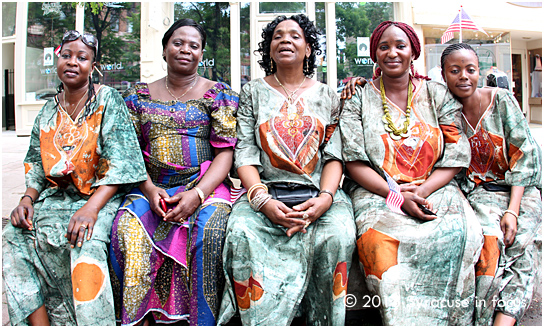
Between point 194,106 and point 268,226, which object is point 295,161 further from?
point 194,106

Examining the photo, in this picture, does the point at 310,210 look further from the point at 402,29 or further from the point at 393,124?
the point at 402,29

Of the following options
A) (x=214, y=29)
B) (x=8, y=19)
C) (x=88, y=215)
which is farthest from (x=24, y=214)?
(x=8, y=19)

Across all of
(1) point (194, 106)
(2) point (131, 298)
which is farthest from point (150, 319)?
(1) point (194, 106)

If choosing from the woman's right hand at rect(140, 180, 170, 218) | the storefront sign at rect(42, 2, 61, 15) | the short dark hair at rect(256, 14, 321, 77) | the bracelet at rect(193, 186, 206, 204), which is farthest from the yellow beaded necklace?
the storefront sign at rect(42, 2, 61, 15)

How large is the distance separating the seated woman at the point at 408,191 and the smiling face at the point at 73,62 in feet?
5.71

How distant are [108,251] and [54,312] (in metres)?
0.55

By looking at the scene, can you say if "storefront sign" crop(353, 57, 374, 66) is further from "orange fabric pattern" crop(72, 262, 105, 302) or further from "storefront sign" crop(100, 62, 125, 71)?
"orange fabric pattern" crop(72, 262, 105, 302)

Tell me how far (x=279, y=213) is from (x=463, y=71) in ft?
5.12

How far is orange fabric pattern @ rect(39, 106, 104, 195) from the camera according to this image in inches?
98.0

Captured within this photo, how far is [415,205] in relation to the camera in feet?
7.57

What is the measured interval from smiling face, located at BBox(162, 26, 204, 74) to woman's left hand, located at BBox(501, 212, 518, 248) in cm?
227

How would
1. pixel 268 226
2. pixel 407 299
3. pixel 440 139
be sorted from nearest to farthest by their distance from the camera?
pixel 407 299 < pixel 268 226 < pixel 440 139

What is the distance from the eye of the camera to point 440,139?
260 cm

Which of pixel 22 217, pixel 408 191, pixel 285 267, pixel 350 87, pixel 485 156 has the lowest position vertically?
pixel 285 267
